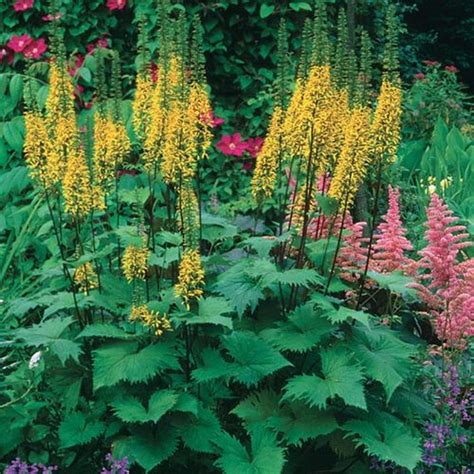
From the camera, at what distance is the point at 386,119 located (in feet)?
9.88

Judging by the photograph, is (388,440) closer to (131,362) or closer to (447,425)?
(447,425)

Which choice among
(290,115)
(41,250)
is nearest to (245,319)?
(290,115)

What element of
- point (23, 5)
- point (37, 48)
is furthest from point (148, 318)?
point (23, 5)

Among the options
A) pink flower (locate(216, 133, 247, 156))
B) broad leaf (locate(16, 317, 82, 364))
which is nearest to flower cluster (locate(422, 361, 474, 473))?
broad leaf (locate(16, 317, 82, 364))

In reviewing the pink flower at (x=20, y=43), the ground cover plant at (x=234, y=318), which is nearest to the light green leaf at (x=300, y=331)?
the ground cover plant at (x=234, y=318)

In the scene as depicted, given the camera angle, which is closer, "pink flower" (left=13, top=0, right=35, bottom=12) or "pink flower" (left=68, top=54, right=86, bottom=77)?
"pink flower" (left=68, top=54, right=86, bottom=77)

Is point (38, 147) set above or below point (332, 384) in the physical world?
above

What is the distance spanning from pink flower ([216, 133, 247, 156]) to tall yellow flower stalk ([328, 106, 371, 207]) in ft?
10.7

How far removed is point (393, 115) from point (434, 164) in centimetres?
334

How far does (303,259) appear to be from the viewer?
136 inches

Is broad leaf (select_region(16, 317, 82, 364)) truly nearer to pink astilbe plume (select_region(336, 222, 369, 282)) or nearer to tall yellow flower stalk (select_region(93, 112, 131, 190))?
tall yellow flower stalk (select_region(93, 112, 131, 190))

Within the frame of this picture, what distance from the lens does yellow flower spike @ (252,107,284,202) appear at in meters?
3.29

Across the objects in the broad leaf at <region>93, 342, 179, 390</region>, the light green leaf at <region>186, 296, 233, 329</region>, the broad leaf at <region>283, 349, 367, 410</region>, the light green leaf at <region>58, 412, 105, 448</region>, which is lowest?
the light green leaf at <region>58, 412, 105, 448</region>

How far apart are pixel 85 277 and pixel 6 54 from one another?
13.5 feet
